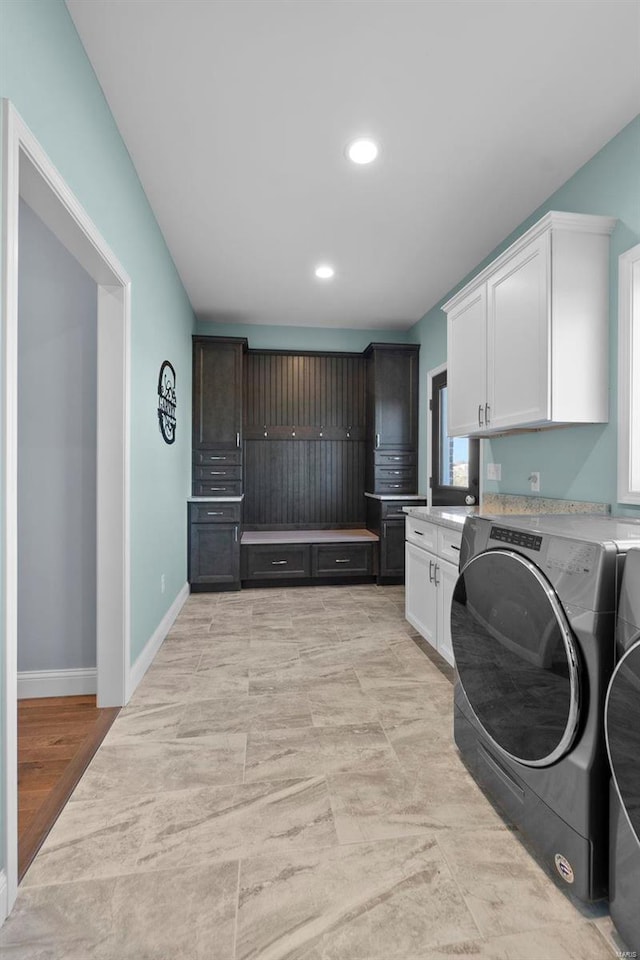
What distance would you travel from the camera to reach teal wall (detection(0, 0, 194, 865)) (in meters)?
1.42

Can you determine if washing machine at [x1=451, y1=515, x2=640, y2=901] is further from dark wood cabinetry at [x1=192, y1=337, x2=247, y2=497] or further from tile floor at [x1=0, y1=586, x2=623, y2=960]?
dark wood cabinetry at [x1=192, y1=337, x2=247, y2=497]

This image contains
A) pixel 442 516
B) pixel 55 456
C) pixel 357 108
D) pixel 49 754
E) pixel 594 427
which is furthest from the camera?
pixel 442 516

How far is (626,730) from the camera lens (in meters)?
1.08

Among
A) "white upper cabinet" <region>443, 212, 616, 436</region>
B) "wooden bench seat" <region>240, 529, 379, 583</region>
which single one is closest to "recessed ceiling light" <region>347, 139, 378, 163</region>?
"white upper cabinet" <region>443, 212, 616, 436</region>

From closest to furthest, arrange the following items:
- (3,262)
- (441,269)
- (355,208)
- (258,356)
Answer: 1. (3,262)
2. (355,208)
3. (441,269)
4. (258,356)

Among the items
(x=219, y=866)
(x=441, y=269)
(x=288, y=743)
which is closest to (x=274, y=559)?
(x=288, y=743)

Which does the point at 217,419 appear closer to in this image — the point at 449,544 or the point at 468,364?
the point at 468,364

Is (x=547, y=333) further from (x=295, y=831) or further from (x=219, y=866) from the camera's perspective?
(x=219, y=866)

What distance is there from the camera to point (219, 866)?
4.60ft

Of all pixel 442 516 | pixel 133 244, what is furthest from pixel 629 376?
pixel 133 244

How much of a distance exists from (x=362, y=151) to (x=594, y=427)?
5.91ft

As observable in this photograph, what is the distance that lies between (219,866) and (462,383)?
2843 millimetres

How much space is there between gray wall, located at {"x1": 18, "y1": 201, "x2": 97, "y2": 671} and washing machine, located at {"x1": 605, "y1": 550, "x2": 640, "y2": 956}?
236cm

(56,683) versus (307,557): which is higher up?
(307,557)
